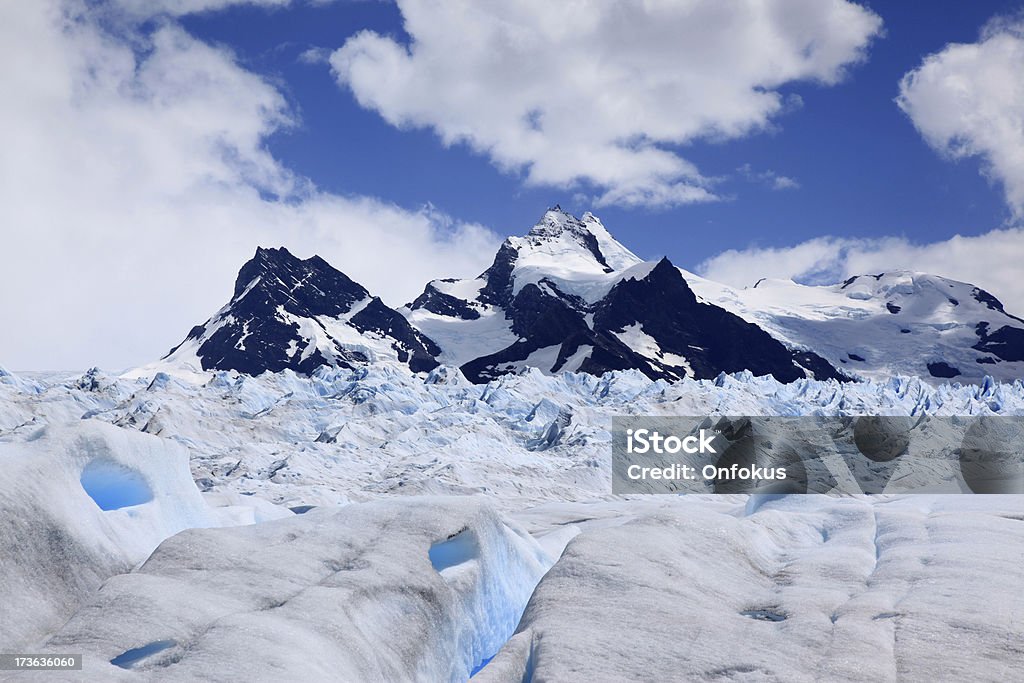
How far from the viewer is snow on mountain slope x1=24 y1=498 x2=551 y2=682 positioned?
30.6 feet

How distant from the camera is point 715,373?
607 feet

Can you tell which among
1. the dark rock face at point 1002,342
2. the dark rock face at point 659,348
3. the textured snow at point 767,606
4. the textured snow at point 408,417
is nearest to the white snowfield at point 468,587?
the textured snow at point 767,606

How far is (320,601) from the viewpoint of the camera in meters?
10.7

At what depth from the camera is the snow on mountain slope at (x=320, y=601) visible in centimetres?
933

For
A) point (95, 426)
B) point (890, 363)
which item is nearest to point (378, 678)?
point (95, 426)

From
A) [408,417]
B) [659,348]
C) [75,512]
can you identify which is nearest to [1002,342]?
[659,348]

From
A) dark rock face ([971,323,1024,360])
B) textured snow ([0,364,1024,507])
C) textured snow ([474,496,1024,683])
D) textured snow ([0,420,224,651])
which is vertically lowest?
textured snow ([474,496,1024,683])

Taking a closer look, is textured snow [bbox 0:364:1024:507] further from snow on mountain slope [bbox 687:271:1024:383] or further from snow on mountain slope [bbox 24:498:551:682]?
snow on mountain slope [bbox 687:271:1024:383]

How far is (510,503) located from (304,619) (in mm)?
28074

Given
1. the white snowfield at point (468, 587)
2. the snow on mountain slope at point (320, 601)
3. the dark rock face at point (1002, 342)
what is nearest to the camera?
the white snowfield at point (468, 587)

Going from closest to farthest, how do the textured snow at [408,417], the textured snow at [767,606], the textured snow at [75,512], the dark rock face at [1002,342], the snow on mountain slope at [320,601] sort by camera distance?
the textured snow at [767,606] < the snow on mountain slope at [320,601] < the textured snow at [75,512] < the textured snow at [408,417] < the dark rock face at [1002,342]

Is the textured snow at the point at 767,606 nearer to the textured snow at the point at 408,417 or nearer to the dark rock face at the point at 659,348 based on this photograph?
the textured snow at the point at 408,417

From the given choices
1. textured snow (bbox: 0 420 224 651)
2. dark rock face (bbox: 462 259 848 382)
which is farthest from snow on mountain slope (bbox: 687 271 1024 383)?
textured snow (bbox: 0 420 224 651)

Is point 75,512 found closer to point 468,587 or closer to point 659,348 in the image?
point 468,587
